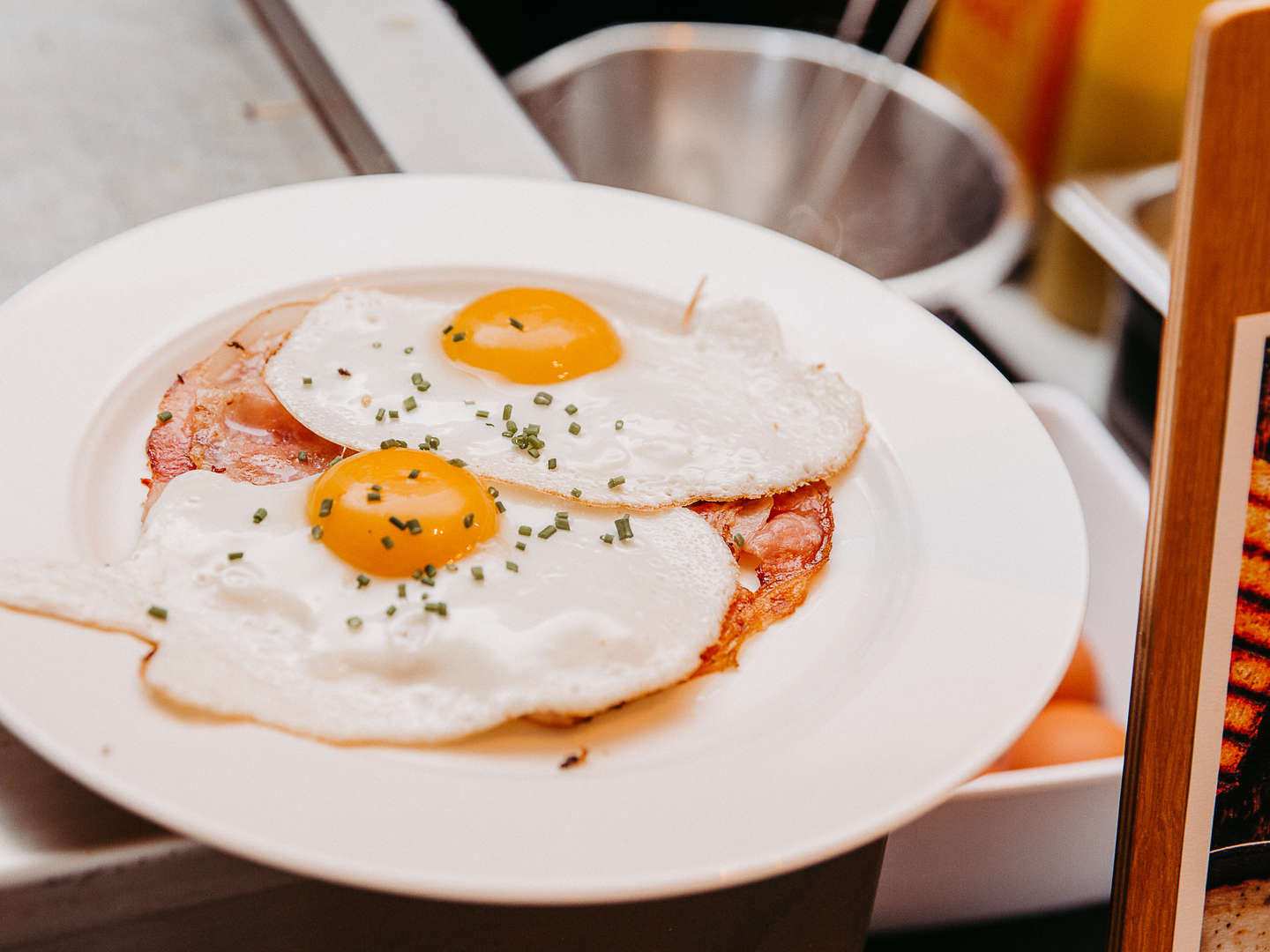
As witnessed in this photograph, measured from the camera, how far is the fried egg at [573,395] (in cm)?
143

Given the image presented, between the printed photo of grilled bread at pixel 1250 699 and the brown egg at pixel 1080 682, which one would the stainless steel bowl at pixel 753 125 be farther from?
the printed photo of grilled bread at pixel 1250 699

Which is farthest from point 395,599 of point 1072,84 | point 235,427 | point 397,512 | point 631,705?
point 1072,84

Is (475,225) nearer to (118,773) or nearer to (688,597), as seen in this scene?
(688,597)

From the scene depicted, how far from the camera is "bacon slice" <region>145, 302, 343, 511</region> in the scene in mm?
1338

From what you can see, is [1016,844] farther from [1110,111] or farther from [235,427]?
[1110,111]

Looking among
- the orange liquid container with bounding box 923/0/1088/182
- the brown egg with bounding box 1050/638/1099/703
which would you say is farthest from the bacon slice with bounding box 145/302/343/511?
the orange liquid container with bounding box 923/0/1088/182

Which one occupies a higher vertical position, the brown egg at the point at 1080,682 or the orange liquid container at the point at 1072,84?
the orange liquid container at the point at 1072,84

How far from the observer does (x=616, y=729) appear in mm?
1095

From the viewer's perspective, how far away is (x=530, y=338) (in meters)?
1.54

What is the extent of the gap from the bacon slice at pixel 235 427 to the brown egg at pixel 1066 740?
1236mm

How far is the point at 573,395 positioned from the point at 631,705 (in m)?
0.55

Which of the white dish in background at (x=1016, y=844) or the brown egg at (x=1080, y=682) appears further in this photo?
the brown egg at (x=1080, y=682)

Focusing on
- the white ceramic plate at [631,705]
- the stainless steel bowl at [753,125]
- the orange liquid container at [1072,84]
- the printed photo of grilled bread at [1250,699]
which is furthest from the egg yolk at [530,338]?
the orange liquid container at [1072,84]

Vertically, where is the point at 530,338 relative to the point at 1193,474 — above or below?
above
